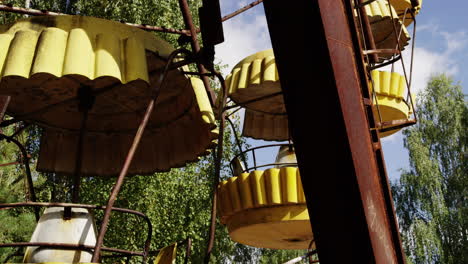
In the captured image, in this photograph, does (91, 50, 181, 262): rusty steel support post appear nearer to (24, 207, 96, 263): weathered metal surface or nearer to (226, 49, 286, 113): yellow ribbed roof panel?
(24, 207, 96, 263): weathered metal surface

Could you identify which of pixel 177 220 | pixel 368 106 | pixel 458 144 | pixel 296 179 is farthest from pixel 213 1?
pixel 458 144

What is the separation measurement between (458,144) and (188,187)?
13.1 meters

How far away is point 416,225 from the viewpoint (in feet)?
74.4

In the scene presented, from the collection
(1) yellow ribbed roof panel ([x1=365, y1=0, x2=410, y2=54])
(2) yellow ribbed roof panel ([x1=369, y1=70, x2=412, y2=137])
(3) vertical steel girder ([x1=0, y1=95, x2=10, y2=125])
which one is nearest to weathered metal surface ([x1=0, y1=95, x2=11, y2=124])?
(3) vertical steel girder ([x1=0, y1=95, x2=10, y2=125])

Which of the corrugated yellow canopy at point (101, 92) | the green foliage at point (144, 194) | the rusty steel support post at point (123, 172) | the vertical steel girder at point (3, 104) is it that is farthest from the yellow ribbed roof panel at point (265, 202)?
the green foliage at point (144, 194)

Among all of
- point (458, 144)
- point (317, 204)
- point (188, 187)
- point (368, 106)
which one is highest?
point (458, 144)

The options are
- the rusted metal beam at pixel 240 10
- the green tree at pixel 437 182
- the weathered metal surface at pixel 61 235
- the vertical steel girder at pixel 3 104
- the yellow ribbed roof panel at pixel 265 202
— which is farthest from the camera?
the green tree at pixel 437 182

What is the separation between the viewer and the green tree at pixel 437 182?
2236cm

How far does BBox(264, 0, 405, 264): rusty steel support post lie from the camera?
2.12m

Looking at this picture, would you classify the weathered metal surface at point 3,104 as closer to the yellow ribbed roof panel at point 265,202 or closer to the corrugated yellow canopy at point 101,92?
the corrugated yellow canopy at point 101,92

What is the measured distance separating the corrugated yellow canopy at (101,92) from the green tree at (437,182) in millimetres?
18660

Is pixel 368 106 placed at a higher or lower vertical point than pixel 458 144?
lower

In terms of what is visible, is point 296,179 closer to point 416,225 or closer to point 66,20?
point 66,20

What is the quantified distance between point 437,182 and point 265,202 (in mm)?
20234
